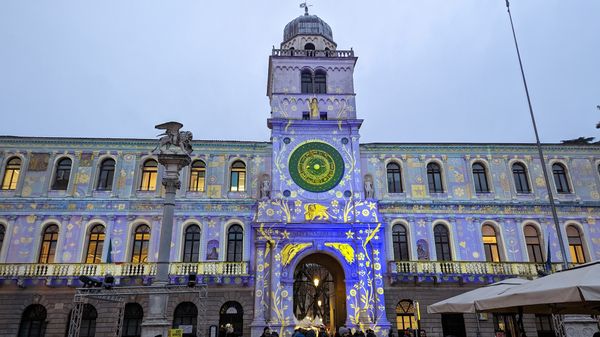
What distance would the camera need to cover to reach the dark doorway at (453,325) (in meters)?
26.8

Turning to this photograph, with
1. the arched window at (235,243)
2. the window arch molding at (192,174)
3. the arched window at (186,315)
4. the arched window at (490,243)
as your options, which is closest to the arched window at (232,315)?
the arched window at (186,315)

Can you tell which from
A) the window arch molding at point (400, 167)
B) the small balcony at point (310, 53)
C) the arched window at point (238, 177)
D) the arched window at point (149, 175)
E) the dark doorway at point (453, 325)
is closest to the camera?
the dark doorway at point (453, 325)

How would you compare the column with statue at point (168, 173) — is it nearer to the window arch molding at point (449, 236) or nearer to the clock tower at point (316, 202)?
the clock tower at point (316, 202)

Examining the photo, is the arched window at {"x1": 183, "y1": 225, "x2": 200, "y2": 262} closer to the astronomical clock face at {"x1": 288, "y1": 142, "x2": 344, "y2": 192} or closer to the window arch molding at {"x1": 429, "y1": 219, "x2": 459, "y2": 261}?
the astronomical clock face at {"x1": 288, "y1": 142, "x2": 344, "y2": 192}

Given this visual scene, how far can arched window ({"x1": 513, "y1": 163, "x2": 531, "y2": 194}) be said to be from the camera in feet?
100

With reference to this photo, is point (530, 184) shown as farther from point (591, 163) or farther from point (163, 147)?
point (163, 147)

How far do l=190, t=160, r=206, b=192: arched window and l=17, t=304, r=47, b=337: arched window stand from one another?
11.3 m

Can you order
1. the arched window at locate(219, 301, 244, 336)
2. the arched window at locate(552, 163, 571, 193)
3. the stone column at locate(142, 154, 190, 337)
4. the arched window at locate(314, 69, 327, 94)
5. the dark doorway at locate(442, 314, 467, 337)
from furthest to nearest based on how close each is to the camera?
the arched window at locate(314, 69, 327, 94) < the arched window at locate(552, 163, 571, 193) < the dark doorway at locate(442, 314, 467, 337) < the arched window at locate(219, 301, 244, 336) < the stone column at locate(142, 154, 190, 337)

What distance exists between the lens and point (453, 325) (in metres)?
27.0

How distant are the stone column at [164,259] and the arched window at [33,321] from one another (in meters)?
13.2

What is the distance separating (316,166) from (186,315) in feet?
40.9

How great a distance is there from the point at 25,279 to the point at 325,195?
18758 mm

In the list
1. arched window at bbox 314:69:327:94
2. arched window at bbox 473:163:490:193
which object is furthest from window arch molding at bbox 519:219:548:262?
arched window at bbox 314:69:327:94

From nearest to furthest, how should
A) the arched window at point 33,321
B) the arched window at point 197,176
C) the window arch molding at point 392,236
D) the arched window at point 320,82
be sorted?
the arched window at point 33,321 → the window arch molding at point 392,236 → the arched window at point 197,176 → the arched window at point 320,82
